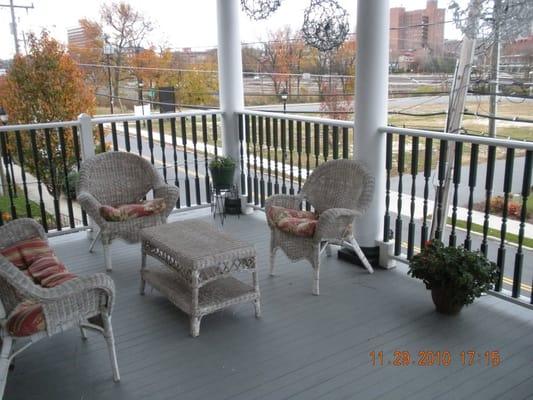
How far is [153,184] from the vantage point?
4.15 metres

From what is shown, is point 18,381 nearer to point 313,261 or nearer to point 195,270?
point 195,270

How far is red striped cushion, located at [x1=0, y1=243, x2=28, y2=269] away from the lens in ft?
8.37

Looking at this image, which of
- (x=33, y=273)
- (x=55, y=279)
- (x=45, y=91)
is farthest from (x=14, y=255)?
(x=45, y=91)

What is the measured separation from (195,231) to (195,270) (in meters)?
0.54

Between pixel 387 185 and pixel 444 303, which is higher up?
pixel 387 185

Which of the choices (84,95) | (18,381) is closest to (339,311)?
(18,381)

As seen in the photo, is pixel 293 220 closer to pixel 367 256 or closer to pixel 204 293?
pixel 367 256

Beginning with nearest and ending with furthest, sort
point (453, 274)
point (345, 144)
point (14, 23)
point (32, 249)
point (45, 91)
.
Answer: point (32, 249) → point (453, 274) → point (345, 144) → point (14, 23) → point (45, 91)

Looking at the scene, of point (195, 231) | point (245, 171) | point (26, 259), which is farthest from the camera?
point (245, 171)

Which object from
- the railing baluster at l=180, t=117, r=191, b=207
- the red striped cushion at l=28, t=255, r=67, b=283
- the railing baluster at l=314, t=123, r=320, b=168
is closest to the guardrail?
the railing baluster at l=180, t=117, r=191, b=207

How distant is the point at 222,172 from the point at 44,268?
96.6 inches

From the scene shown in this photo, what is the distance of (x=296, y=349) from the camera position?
260 centimetres

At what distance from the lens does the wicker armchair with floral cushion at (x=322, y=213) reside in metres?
3.26
